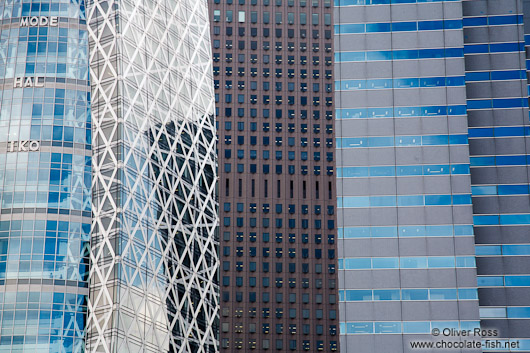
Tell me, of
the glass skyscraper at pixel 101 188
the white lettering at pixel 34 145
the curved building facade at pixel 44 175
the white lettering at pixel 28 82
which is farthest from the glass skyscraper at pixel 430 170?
the white lettering at pixel 28 82

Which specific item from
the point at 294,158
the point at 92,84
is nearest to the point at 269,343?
the point at 294,158

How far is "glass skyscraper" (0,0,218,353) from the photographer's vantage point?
116312 millimetres

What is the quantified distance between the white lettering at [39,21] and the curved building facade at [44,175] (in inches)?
5.1

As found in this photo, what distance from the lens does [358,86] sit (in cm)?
11281

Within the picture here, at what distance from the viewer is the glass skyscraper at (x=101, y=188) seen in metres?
116

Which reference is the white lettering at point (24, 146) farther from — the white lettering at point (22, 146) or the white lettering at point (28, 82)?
the white lettering at point (28, 82)

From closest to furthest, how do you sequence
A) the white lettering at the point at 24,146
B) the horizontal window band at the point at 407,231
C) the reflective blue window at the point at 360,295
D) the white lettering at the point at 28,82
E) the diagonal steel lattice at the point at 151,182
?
the reflective blue window at the point at 360,295
the horizontal window band at the point at 407,231
the diagonal steel lattice at the point at 151,182
the white lettering at the point at 24,146
the white lettering at the point at 28,82

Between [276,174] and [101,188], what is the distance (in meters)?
67.2

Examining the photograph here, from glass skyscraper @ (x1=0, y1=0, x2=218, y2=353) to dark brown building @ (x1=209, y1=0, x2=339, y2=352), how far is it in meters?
42.4

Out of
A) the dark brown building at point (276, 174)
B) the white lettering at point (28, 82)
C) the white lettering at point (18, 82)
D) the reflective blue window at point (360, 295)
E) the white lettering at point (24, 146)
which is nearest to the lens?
the reflective blue window at point (360, 295)

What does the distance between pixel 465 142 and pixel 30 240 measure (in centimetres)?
5176

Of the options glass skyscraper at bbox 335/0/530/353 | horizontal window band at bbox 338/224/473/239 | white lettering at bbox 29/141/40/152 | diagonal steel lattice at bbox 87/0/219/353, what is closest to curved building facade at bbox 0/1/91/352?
white lettering at bbox 29/141/40/152

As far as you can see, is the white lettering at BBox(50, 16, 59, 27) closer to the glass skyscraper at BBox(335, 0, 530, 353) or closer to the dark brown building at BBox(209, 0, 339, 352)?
the glass skyscraper at BBox(335, 0, 530, 353)

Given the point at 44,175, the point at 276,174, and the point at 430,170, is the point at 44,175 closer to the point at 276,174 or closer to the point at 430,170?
the point at 430,170
